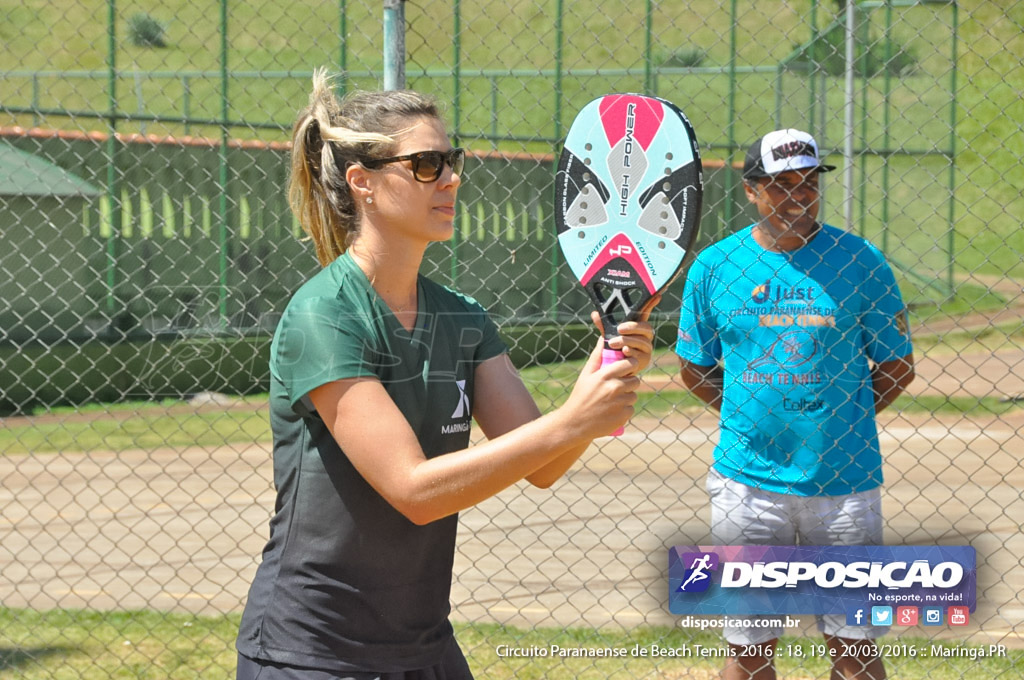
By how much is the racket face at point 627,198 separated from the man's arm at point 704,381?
1810 mm

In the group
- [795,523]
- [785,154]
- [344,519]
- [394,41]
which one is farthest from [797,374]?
[344,519]

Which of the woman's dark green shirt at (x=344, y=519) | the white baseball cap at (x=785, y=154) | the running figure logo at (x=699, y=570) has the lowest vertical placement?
the running figure logo at (x=699, y=570)

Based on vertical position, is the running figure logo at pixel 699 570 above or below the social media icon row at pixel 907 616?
above

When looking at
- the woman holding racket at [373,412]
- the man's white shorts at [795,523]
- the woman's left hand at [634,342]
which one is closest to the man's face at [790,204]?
the man's white shorts at [795,523]

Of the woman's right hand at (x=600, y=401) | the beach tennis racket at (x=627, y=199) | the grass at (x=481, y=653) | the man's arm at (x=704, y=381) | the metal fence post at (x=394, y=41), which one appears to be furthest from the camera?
the grass at (x=481, y=653)

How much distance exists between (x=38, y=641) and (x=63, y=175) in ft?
25.4

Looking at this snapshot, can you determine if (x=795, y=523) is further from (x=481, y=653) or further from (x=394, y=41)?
(x=394, y=41)

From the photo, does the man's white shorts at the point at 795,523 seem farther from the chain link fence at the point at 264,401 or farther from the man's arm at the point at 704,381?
the chain link fence at the point at 264,401

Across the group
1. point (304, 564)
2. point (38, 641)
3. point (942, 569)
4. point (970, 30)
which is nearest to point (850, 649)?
point (942, 569)

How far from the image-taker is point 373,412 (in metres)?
2.12

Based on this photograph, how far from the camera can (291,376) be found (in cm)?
221

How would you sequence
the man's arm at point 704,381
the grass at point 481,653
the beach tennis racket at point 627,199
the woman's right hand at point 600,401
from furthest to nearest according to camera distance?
1. the grass at point 481,653
2. the man's arm at point 704,381
3. the beach tennis racket at point 627,199
4. the woman's right hand at point 600,401

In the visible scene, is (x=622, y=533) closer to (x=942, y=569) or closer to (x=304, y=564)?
(x=942, y=569)

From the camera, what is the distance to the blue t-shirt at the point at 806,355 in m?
4.03
